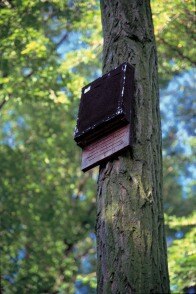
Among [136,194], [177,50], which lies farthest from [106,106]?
[177,50]

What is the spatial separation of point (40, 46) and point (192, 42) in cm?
248

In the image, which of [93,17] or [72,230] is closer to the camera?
[93,17]

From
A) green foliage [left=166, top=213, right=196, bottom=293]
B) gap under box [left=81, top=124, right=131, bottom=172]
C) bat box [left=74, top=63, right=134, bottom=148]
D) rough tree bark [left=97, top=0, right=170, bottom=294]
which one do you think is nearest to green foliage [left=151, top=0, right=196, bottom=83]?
green foliage [left=166, top=213, right=196, bottom=293]

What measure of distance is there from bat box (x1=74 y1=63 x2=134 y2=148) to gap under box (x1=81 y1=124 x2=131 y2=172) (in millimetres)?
38

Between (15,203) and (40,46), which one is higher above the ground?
(40,46)

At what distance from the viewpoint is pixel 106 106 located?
10.4ft

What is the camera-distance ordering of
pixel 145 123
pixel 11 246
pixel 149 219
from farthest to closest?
pixel 11 246 < pixel 145 123 < pixel 149 219

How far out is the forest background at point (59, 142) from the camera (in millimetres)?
7090

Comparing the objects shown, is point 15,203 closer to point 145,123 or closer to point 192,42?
point 192,42

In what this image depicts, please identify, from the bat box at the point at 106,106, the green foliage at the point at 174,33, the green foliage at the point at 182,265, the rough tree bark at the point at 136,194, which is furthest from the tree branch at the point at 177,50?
Answer: the bat box at the point at 106,106

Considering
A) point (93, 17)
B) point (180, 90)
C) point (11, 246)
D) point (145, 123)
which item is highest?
point (180, 90)

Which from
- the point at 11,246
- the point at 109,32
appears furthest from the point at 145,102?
the point at 11,246

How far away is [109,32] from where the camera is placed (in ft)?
11.9

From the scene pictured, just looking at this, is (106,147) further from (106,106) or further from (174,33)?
(174,33)
